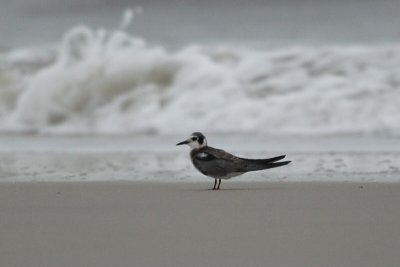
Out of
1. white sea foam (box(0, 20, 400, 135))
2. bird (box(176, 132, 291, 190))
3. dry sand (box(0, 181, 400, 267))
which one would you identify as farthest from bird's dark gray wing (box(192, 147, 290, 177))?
white sea foam (box(0, 20, 400, 135))

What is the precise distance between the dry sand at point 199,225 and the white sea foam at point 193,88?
5.80 m

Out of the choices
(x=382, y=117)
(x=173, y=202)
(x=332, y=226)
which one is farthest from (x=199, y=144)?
(x=382, y=117)

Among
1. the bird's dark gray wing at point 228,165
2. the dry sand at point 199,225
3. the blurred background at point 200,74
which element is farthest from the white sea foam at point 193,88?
the dry sand at point 199,225

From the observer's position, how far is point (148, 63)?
14.2 meters

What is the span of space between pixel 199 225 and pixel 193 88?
29.9 ft

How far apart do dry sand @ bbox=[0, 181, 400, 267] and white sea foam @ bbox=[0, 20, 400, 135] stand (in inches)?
228

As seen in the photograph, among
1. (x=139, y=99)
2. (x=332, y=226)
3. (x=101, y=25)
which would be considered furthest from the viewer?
(x=101, y=25)

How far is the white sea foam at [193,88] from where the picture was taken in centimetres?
1158

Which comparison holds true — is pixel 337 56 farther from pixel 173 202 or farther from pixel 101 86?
pixel 173 202

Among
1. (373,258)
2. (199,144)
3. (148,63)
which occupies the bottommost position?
(373,258)

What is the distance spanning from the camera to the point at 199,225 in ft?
13.0

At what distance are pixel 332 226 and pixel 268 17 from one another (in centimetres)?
1217

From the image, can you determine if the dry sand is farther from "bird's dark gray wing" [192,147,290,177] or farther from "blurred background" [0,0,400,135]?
"blurred background" [0,0,400,135]

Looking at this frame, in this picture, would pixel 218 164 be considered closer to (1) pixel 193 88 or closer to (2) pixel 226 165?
(2) pixel 226 165
